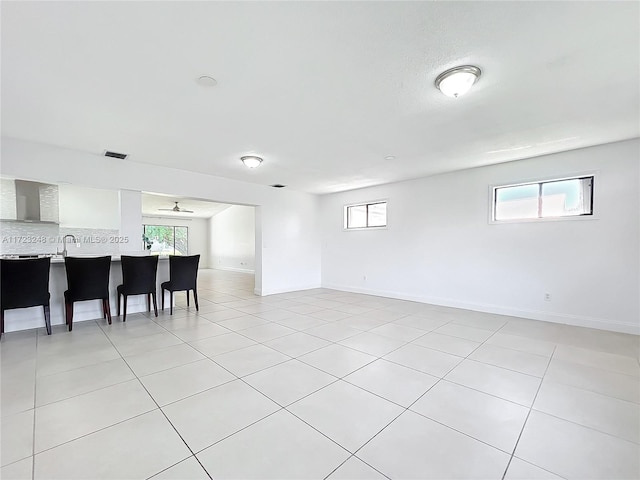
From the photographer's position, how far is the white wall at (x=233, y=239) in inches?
433

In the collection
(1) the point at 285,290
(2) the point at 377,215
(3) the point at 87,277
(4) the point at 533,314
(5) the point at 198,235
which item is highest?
(2) the point at 377,215

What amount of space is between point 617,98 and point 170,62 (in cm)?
392

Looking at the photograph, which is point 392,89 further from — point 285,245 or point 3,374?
point 285,245

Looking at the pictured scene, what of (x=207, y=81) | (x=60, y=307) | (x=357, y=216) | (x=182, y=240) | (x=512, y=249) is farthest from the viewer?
(x=182, y=240)

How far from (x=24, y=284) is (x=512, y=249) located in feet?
22.2

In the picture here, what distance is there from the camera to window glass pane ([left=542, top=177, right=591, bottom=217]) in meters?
3.98

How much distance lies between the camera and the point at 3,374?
239 centimetres

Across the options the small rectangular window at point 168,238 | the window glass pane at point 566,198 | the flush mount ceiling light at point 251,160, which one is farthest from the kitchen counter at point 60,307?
the small rectangular window at point 168,238

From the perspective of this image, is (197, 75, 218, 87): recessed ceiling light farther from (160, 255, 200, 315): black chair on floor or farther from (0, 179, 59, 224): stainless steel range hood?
(0, 179, 59, 224): stainless steel range hood

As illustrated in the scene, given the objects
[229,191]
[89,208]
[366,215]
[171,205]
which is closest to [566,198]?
[366,215]

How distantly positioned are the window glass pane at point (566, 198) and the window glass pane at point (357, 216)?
347 centimetres

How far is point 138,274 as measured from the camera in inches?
166

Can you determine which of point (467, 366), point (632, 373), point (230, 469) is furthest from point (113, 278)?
point (632, 373)

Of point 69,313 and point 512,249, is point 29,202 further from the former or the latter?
point 512,249
